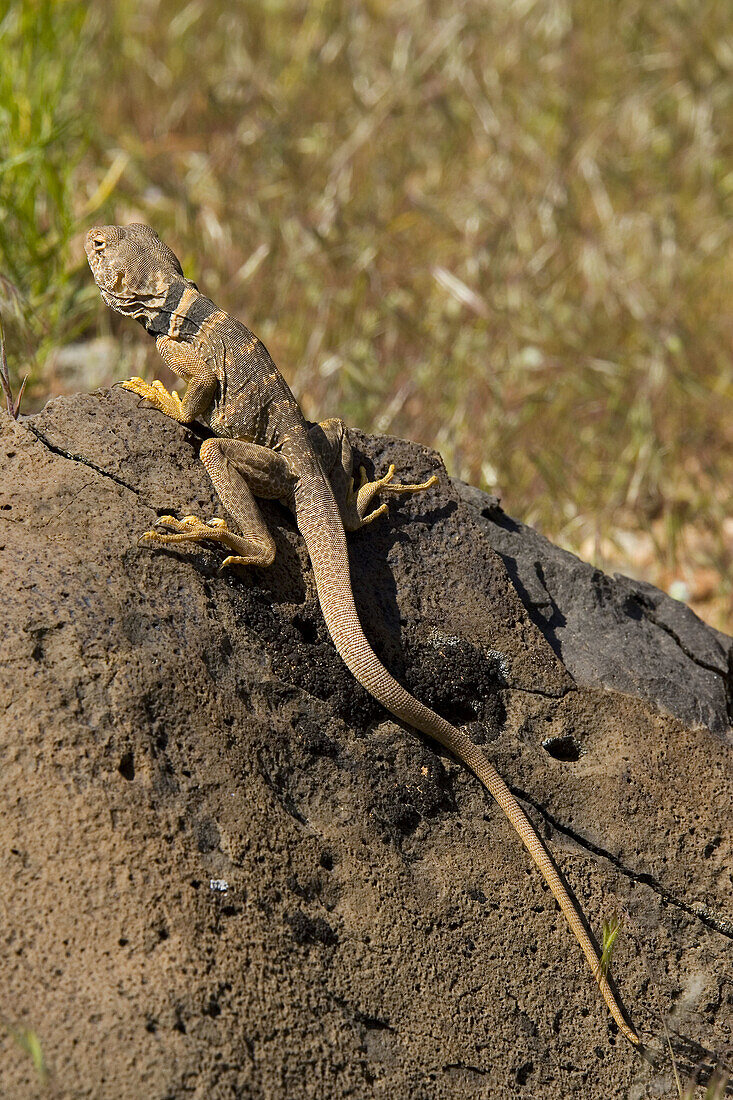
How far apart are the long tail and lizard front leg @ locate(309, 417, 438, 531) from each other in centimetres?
26

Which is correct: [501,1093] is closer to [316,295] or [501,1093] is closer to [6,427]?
[6,427]

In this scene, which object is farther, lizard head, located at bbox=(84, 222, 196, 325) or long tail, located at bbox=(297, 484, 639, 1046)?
lizard head, located at bbox=(84, 222, 196, 325)

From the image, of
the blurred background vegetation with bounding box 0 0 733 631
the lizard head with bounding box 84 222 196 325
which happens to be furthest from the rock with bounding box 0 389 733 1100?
the blurred background vegetation with bounding box 0 0 733 631

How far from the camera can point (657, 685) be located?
11.3 feet

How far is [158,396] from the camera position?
11.5ft

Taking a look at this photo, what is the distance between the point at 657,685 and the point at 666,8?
22.8 feet

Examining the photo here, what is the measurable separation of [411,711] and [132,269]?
6.91 feet

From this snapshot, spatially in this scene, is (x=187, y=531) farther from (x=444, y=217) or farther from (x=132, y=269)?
(x=444, y=217)

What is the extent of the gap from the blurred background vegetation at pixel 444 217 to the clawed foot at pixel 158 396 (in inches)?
35.6

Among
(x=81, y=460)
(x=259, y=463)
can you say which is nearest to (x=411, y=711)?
(x=259, y=463)

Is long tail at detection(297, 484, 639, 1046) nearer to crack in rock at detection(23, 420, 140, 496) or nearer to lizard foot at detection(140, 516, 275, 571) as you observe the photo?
lizard foot at detection(140, 516, 275, 571)

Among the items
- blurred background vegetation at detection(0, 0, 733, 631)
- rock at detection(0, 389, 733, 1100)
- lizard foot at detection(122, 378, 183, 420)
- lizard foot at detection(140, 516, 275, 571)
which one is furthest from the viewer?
blurred background vegetation at detection(0, 0, 733, 631)

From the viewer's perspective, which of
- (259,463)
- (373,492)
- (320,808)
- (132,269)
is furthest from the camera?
(132,269)

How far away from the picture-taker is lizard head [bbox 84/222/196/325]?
3938 mm
